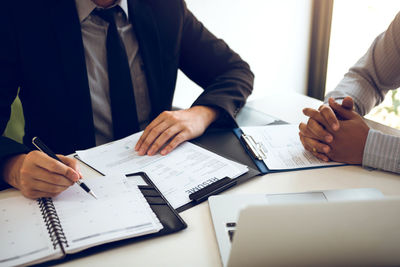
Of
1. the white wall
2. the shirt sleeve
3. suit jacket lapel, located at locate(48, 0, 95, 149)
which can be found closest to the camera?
suit jacket lapel, located at locate(48, 0, 95, 149)

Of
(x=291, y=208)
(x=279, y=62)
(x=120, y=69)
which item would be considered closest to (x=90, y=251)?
(x=291, y=208)

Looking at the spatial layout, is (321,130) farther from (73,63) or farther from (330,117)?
(73,63)

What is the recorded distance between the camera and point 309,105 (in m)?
1.26

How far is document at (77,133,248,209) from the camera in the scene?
2.50 ft

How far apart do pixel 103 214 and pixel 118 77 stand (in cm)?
62

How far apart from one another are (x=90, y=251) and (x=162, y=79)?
872 millimetres

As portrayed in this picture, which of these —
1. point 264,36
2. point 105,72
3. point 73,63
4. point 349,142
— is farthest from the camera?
point 264,36

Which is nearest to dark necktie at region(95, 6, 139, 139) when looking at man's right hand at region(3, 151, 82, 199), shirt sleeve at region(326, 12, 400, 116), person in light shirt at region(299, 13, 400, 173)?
man's right hand at region(3, 151, 82, 199)

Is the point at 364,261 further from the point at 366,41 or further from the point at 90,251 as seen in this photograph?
the point at 366,41

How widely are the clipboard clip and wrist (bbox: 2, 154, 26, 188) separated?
0.58 meters

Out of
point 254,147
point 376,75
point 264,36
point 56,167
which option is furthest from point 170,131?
point 264,36

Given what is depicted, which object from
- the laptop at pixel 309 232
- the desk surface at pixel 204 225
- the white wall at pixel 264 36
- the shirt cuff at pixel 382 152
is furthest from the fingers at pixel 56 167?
the white wall at pixel 264 36

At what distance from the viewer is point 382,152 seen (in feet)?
2.72

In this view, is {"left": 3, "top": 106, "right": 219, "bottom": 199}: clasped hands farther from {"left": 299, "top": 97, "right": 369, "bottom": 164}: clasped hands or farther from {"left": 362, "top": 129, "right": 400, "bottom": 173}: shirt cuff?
{"left": 362, "top": 129, "right": 400, "bottom": 173}: shirt cuff
